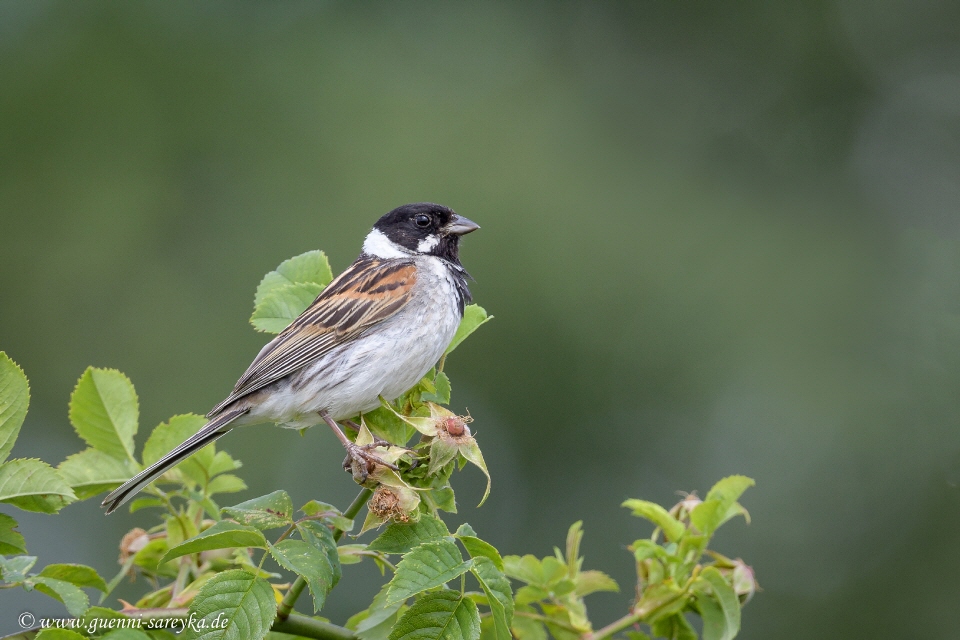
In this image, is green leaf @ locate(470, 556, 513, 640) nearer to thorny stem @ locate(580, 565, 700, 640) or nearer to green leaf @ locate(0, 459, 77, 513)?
thorny stem @ locate(580, 565, 700, 640)

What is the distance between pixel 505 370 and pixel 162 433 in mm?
4787

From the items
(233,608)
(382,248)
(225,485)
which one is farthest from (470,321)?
(382,248)

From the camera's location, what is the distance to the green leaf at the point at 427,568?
1758 mm

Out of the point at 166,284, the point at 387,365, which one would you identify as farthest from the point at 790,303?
the point at 387,365

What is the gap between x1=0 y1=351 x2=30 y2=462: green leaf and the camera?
1.84m

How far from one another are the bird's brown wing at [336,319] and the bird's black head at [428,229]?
0.34 m

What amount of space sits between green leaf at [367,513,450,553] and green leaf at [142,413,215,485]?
617 mm

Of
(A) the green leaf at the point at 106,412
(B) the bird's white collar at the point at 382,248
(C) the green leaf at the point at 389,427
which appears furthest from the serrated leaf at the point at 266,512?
(B) the bird's white collar at the point at 382,248

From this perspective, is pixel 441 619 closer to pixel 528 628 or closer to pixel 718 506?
pixel 528 628

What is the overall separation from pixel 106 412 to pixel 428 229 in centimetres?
188

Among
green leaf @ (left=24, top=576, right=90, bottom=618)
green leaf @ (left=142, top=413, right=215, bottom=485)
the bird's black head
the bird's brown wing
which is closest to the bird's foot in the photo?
green leaf @ (left=142, top=413, right=215, bottom=485)

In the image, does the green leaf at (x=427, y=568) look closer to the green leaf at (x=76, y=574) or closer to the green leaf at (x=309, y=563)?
the green leaf at (x=309, y=563)

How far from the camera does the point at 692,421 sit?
25.7 feet

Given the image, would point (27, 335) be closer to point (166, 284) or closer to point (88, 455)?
point (166, 284)
